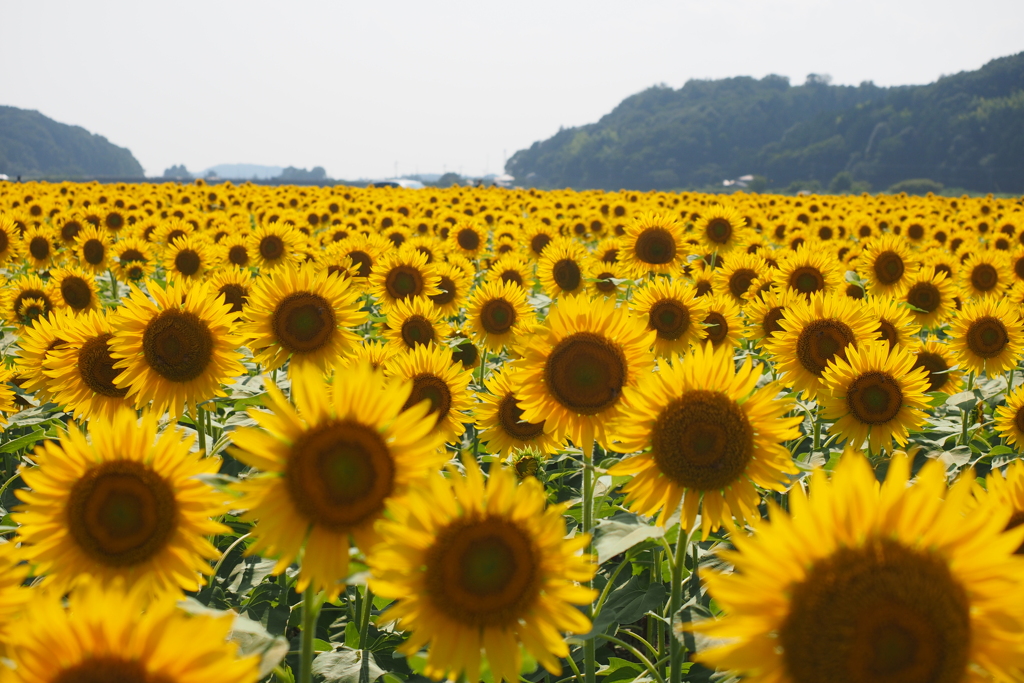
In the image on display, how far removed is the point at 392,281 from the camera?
21.9 feet

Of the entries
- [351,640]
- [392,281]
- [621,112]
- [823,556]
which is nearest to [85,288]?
[392,281]

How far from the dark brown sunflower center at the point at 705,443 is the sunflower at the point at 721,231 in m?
7.29

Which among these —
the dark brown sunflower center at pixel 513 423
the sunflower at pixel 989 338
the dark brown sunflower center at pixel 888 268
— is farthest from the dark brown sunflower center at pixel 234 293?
the dark brown sunflower center at pixel 888 268

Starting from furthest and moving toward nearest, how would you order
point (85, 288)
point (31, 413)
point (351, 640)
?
1. point (85, 288)
2. point (31, 413)
3. point (351, 640)

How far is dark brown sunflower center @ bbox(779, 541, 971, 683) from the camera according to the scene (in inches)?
50.5

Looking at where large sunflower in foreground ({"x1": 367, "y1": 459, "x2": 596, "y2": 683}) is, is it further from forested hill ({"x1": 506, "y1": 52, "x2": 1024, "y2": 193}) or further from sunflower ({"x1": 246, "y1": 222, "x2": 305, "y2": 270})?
forested hill ({"x1": 506, "y1": 52, "x2": 1024, "y2": 193})

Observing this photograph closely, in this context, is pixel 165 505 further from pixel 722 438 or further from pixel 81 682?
pixel 722 438

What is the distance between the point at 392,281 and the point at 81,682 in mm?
5611

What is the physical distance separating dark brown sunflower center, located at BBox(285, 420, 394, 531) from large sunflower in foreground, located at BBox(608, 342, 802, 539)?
91 cm

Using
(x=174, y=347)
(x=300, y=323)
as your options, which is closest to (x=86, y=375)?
(x=174, y=347)

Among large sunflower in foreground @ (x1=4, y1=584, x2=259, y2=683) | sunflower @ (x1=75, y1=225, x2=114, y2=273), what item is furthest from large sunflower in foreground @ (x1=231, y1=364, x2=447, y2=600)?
sunflower @ (x1=75, y1=225, x2=114, y2=273)

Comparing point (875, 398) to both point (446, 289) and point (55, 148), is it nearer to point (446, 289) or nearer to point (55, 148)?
point (446, 289)

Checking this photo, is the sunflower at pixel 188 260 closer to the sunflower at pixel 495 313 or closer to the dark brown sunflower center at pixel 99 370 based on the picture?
the sunflower at pixel 495 313

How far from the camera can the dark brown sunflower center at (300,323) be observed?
3580 millimetres
